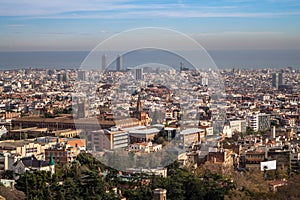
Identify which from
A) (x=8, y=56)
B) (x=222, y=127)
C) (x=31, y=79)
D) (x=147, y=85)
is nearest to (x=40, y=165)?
(x=147, y=85)

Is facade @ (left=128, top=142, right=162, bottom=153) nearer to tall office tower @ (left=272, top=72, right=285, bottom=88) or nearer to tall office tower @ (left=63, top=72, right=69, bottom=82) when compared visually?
tall office tower @ (left=63, top=72, right=69, bottom=82)

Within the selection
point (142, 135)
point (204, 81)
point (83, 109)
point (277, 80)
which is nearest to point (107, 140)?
point (142, 135)

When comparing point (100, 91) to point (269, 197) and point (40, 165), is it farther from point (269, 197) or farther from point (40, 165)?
point (269, 197)

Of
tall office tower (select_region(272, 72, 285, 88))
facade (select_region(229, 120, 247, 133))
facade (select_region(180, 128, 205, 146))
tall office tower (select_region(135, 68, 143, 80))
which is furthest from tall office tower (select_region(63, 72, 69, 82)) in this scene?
tall office tower (select_region(135, 68, 143, 80))

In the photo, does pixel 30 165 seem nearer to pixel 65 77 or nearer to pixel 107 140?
pixel 107 140

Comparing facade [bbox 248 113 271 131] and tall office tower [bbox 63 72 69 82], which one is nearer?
facade [bbox 248 113 271 131]

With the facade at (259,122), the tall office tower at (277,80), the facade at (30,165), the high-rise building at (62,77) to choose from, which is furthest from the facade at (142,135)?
the tall office tower at (277,80)

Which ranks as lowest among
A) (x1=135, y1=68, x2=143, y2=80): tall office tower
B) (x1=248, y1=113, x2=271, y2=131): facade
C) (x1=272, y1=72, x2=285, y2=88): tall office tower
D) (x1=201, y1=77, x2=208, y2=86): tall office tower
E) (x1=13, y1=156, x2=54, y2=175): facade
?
(x1=248, y1=113, x2=271, y2=131): facade

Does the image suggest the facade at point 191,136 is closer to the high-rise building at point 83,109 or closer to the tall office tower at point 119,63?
the tall office tower at point 119,63
